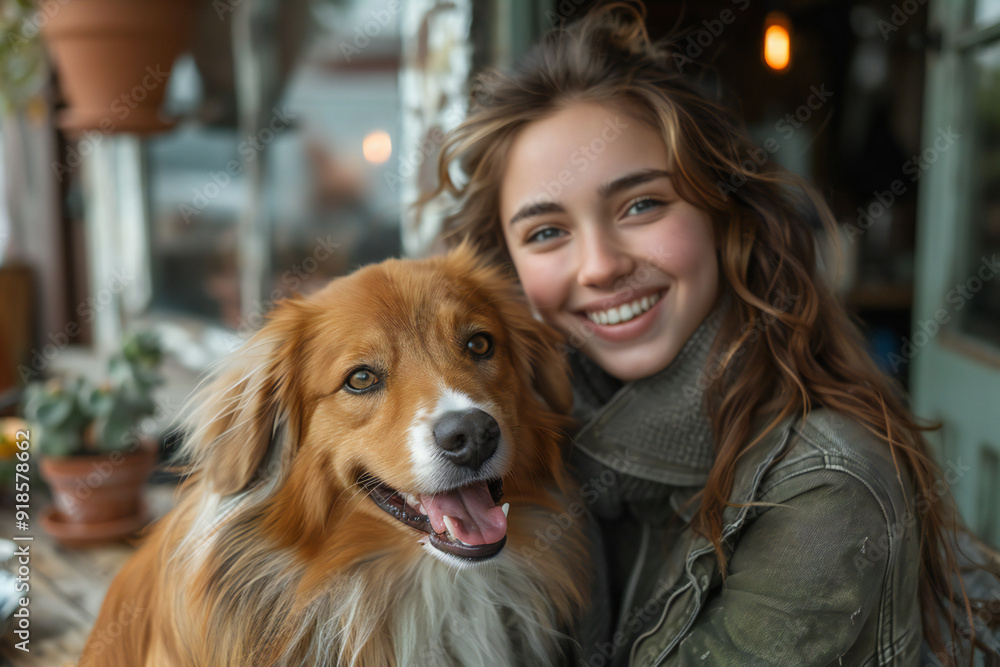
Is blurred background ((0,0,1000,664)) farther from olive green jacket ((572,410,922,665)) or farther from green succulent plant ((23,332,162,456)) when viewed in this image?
olive green jacket ((572,410,922,665))

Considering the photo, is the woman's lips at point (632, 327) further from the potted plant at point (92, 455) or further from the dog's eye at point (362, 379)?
the potted plant at point (92, 455)

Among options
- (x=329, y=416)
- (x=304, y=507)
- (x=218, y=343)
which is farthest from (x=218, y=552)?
(x=218, y=343)

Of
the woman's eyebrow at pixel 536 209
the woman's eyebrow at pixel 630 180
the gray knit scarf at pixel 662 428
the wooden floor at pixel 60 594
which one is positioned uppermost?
the woman's eyebrow at pixel 630 180

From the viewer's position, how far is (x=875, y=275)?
5.25 metres

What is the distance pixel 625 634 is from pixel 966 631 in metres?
0.67

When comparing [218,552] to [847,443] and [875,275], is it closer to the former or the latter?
[847,443]

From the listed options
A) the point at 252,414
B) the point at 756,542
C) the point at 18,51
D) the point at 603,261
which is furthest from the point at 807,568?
the point at 18,51

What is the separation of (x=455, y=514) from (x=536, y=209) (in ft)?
2.21

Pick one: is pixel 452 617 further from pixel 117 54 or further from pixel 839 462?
pixel 117 54

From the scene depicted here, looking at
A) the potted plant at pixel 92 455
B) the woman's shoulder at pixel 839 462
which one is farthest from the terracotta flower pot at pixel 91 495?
the woman's shoulder at pixel 839 462

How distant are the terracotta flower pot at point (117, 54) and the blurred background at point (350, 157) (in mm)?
11

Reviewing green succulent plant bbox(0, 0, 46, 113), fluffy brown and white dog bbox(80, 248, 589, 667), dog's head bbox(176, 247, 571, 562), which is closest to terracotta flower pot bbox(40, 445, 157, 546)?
fluffy brown and white dog bbox(80, 248, 589, 667)

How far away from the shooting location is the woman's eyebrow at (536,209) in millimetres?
1592

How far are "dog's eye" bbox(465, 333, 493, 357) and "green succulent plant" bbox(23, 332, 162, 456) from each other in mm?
1771
